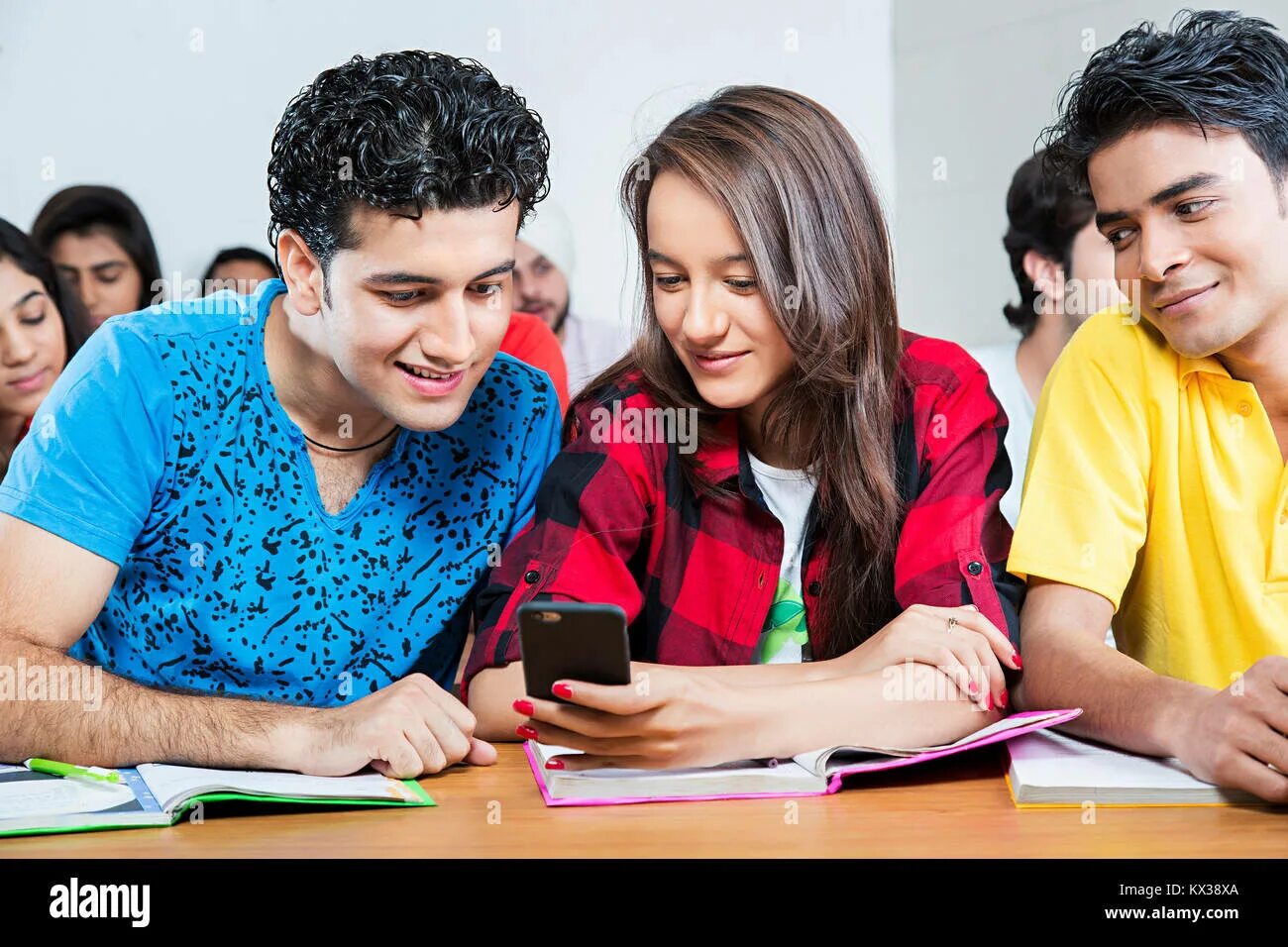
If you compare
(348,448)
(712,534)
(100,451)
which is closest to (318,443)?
(348,448)

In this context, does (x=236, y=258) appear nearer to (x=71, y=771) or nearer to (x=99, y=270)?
(x=99, y=270)

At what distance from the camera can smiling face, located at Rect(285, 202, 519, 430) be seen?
1464mm

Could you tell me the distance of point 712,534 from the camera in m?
1.60

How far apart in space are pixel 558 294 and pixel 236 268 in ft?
3.06

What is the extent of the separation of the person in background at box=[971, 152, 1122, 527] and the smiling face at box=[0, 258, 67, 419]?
2200 mm

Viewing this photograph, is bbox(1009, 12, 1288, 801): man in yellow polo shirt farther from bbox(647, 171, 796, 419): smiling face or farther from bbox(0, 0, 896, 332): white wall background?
bbox(0, 0, 896, 332): white wall background

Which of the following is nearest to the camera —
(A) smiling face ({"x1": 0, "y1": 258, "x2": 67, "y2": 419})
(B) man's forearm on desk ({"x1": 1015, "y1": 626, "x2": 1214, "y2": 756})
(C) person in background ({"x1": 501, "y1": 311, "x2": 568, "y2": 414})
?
(B) man's forearm on desk ({"x1": 1015, "y1": 626, "x2": 1214, "y2": 756})

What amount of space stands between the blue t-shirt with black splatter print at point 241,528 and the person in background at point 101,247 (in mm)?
1887

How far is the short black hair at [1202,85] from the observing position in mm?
1443

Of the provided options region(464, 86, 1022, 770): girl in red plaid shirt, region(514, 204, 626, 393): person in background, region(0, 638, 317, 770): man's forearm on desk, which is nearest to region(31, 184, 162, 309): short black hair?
region(514, 204, 626, 393): person in background


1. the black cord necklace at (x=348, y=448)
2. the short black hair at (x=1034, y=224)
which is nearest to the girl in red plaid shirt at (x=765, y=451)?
the black cord necklace at (x=348, y=448)

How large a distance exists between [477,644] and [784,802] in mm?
500
